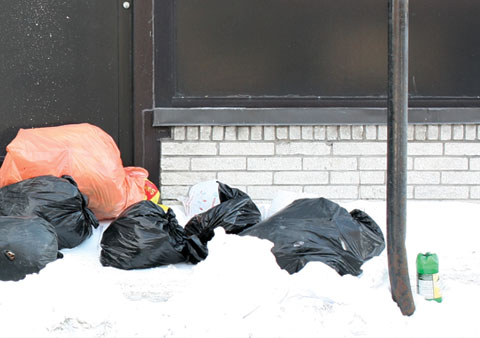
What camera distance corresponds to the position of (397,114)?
9.41ft

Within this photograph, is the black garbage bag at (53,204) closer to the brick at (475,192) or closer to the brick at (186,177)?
the brick at (186,177)

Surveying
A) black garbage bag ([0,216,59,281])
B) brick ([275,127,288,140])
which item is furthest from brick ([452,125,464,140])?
black garbage bag ([0,216,59,281])

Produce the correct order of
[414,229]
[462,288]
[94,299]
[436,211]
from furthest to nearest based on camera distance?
[436,211], [414,229], [462,288], [94,299]

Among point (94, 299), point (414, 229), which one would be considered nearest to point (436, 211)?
point (414, 229)

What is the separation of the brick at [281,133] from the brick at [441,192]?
1.14m

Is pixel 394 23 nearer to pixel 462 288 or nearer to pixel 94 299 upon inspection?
pixel 462 288

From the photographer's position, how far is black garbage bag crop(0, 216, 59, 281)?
10.9ft

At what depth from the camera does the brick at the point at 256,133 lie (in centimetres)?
490

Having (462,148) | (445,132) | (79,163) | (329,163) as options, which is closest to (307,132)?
(329,163)

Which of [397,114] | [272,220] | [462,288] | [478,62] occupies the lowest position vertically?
[462,288]

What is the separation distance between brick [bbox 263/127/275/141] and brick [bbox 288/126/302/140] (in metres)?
0.13

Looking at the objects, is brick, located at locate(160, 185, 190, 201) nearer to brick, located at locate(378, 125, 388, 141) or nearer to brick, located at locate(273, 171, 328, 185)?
brick, located at locate(273, 171, 328, 185)

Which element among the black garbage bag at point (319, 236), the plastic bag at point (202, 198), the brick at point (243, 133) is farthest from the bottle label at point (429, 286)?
the brick at point (243, 133)

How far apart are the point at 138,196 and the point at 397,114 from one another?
221 centimetres
